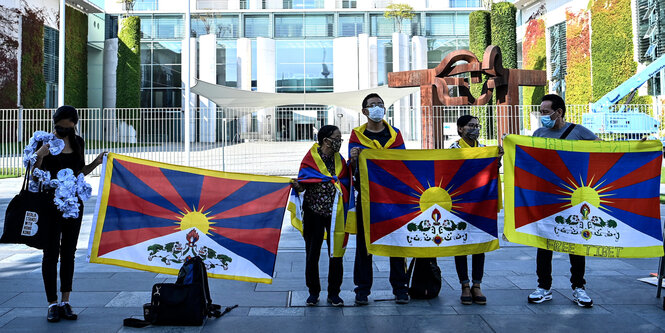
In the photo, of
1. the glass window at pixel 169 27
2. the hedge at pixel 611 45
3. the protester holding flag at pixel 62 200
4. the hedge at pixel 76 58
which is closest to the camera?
the protester holding flag at pixel 62 200

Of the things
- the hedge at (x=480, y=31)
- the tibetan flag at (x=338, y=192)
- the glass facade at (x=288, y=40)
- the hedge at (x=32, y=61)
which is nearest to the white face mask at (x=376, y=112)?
the tibetan flag at (x=338, y=192)

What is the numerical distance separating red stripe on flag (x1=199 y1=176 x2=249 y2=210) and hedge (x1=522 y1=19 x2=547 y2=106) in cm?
3456

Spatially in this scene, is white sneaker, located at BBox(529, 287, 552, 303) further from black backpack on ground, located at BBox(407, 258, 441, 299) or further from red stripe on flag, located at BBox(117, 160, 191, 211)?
red stripe on flag, located at BBox(117, 160, 191, 211)

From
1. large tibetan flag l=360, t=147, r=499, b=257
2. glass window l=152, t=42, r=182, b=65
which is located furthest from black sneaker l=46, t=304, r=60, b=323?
glass window l=152, t=42, r=182, b=65

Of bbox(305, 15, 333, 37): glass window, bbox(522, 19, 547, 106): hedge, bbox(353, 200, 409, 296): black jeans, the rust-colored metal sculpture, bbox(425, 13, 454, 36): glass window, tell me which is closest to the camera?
bbox(353, 200, 409, 296): black jeans

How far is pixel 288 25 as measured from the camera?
42.0 metres

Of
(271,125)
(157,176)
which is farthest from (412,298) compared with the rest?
(271,125)

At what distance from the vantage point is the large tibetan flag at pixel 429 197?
4559 mm

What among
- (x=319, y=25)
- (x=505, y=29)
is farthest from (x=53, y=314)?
(x=319, y=25)

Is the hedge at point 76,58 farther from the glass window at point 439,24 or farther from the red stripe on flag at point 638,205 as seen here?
the red stripe on flag at point 638,205

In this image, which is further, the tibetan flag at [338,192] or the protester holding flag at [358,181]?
the protester holding flag at [358,181]

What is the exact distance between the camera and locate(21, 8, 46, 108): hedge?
31906mm

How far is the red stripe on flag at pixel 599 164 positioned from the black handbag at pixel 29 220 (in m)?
4.37

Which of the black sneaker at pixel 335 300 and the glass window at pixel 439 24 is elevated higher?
the glass window at pixel 439 24
